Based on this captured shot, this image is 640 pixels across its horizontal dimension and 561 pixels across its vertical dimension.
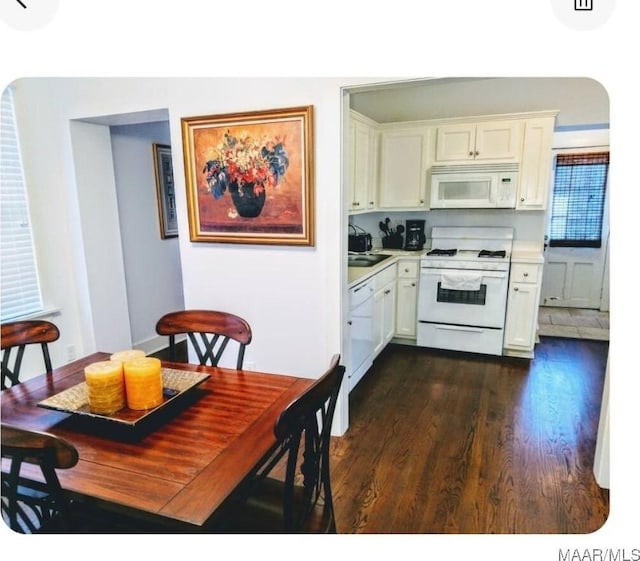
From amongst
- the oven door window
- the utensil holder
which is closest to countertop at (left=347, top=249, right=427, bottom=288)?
the utensil holder

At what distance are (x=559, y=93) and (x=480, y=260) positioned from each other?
129 centimetres

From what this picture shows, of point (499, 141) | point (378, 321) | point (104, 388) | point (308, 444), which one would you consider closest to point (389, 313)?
point (378, 321)

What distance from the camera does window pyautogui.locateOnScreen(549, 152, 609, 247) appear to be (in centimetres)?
456

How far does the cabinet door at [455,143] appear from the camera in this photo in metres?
3.43

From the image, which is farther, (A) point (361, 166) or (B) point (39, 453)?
(A) point (361, 166)

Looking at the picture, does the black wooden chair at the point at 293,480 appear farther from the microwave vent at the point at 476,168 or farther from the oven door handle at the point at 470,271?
the microwave vent at the point at 476,168

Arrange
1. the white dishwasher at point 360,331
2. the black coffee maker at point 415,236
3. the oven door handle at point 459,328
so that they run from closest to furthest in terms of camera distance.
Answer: the white dishwasher at point 360,331
the oven door handle at point 459,328
the black coffee maker at point 415,236

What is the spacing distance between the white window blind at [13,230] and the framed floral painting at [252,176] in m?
1.03

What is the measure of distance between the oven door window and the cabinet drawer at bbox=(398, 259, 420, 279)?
245 mm

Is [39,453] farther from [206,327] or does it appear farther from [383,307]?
[383,307]

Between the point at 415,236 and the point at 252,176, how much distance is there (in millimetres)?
2185

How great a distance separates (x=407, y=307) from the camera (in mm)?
3701

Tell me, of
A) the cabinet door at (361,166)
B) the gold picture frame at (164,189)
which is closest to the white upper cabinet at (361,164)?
the cabinet door at (361,166)
